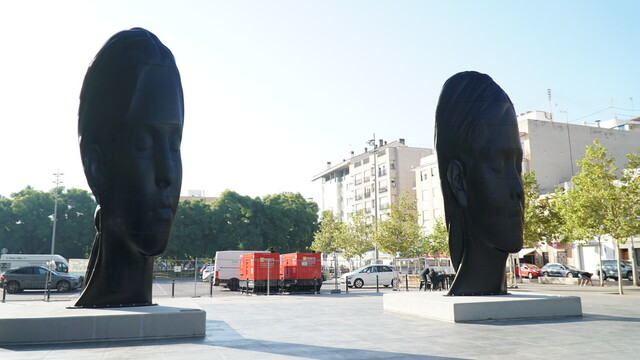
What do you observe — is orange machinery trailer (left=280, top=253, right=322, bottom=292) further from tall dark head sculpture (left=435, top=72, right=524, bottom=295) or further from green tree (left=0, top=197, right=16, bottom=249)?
green tree (left=0, top=197, right=16, bottom=249)

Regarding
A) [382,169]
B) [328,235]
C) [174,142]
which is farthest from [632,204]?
[382,169]

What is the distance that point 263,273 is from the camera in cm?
2678

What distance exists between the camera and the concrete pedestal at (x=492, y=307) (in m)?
11.8

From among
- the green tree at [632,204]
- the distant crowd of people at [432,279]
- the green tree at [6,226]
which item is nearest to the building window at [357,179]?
the green tree at [6,226]

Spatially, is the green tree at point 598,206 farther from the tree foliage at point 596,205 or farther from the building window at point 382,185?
the building window at point 382,185

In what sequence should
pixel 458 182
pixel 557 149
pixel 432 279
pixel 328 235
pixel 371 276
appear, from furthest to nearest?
1. pixel 328 235
2. pixel 557 149
3. pixel 371 276
4. pixel 432 279
5. pixel 458 182

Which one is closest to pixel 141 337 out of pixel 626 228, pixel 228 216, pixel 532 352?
pixel 532 352

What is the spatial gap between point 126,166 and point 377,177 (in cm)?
6333

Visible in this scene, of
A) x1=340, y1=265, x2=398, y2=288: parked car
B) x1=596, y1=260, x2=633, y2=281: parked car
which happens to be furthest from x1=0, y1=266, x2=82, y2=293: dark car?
x1=596, y1=260, x2=633, y2=281: parked car

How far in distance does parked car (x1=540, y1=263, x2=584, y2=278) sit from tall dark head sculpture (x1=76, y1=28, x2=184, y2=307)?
107 ft

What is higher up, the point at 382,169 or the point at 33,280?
the point at 382,169

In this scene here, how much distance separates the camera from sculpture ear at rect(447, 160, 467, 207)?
44.7 ft

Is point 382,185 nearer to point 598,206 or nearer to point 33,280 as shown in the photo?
point 598,206

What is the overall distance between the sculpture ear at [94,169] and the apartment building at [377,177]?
55183mm
